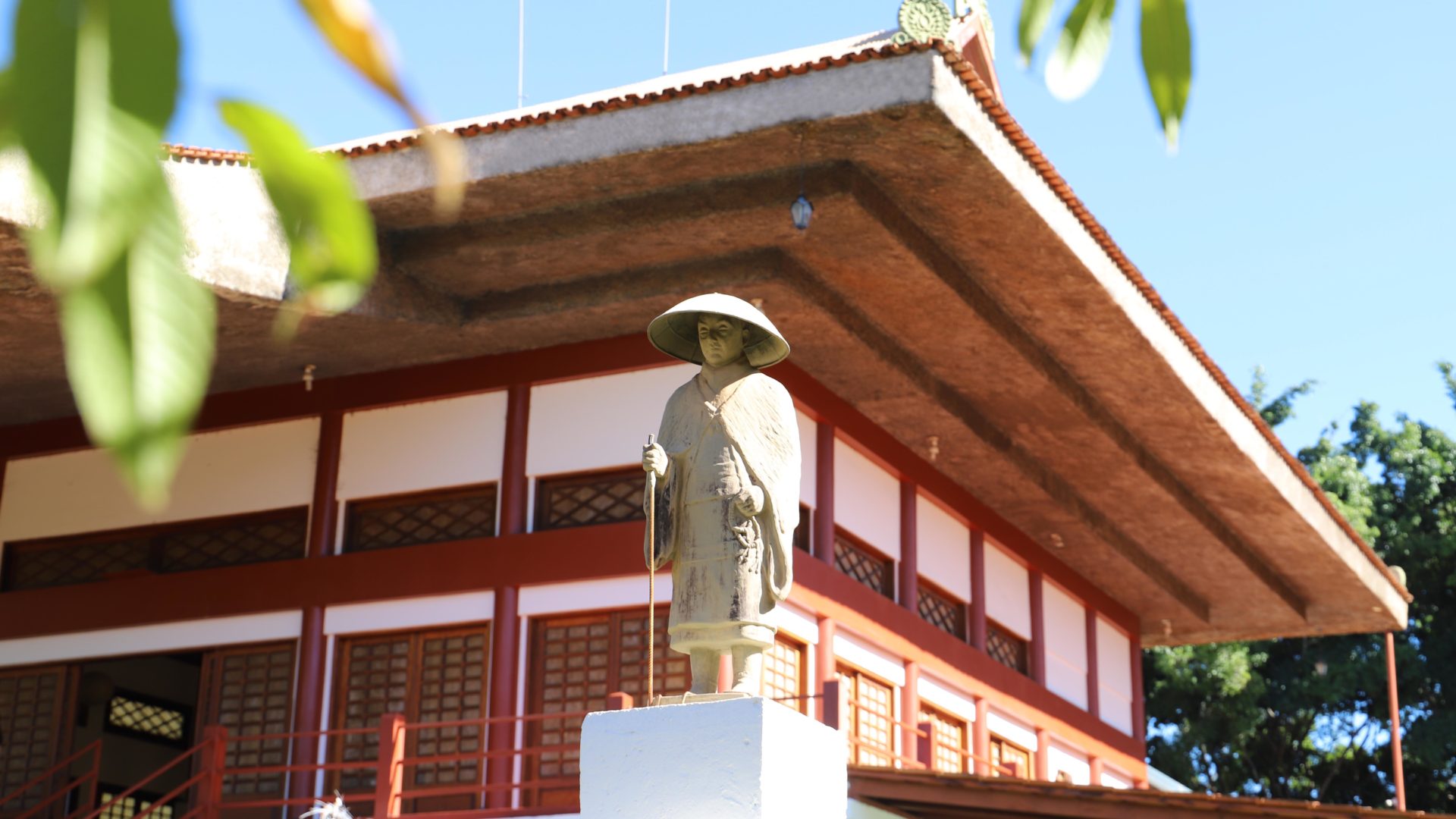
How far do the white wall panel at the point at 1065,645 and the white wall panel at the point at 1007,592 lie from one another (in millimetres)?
348

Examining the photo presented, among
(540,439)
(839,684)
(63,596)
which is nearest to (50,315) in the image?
(63,596)

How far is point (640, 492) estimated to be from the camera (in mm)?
12758

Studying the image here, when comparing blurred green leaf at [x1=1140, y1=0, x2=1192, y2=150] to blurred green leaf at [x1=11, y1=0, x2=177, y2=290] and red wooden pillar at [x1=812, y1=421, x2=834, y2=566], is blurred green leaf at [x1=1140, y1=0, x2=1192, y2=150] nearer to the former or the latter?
blurred green leaf at [x1=11, y1=0, x2=177, y2=290]

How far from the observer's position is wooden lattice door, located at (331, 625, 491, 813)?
12547 mm

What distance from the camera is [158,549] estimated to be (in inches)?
555

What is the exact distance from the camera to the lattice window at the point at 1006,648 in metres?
16.5

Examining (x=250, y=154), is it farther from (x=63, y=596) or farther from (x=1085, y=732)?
(x=1085, y=732)

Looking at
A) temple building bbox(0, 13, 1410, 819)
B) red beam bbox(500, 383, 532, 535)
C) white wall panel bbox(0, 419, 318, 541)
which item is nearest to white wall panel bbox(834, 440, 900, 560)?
temple building bbox(0, 13, 1410, 819)

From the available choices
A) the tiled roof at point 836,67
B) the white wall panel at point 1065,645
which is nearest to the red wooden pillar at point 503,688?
the tiled roof at point 836,67

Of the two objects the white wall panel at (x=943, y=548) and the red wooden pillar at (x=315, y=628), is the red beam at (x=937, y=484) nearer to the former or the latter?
the white wall panel at (x=943, y=548)

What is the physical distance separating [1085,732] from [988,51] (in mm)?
6598

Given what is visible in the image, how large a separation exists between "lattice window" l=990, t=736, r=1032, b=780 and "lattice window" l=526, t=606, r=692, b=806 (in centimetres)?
442

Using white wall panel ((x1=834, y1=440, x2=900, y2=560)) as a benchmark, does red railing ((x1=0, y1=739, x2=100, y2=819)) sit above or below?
below

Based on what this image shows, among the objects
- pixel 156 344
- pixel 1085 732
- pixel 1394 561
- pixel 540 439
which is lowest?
pixel 156 344
